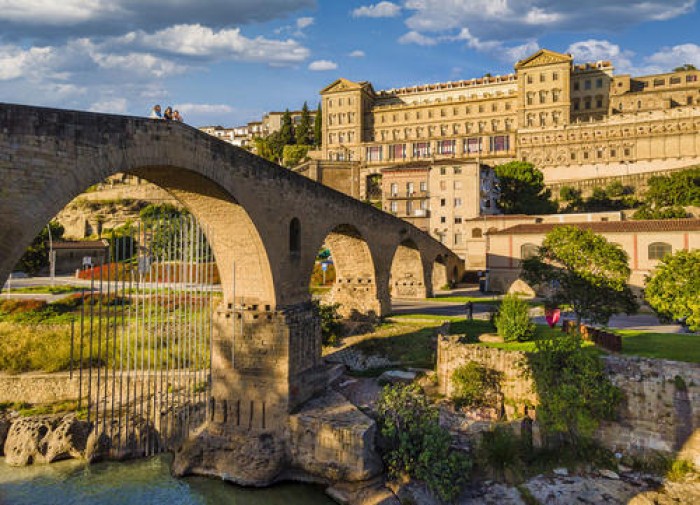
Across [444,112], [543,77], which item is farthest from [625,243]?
[444,112]

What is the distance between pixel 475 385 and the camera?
2227 centimetres

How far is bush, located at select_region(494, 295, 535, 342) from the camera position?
25.6m

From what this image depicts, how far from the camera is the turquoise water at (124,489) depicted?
691 inches

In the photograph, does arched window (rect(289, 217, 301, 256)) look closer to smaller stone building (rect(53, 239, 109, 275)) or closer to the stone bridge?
the stone bridge

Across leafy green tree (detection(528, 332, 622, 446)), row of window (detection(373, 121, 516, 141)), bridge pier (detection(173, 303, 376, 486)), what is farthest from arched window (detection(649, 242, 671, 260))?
row of window (detection(373, 121, 516, 141))

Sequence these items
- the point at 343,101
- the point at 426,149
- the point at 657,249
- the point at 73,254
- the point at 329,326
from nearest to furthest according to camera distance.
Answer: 1. the point at 329,326
2. the point at 657,249
3. the point at 73,254
4. the point at 426,149
5. the point at 343,101

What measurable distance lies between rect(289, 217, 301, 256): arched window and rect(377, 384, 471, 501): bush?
7405mm

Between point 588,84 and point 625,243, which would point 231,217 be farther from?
point 588,84

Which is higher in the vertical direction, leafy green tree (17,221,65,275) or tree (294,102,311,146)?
tree (294,102,311,146)

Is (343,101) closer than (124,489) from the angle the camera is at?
No

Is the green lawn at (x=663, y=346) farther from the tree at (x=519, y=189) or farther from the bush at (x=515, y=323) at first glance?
the tree at (x=519, y=189)

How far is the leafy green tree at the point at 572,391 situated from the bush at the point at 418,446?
4.10 metres

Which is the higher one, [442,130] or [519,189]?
[442,130]

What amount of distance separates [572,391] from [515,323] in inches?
281
